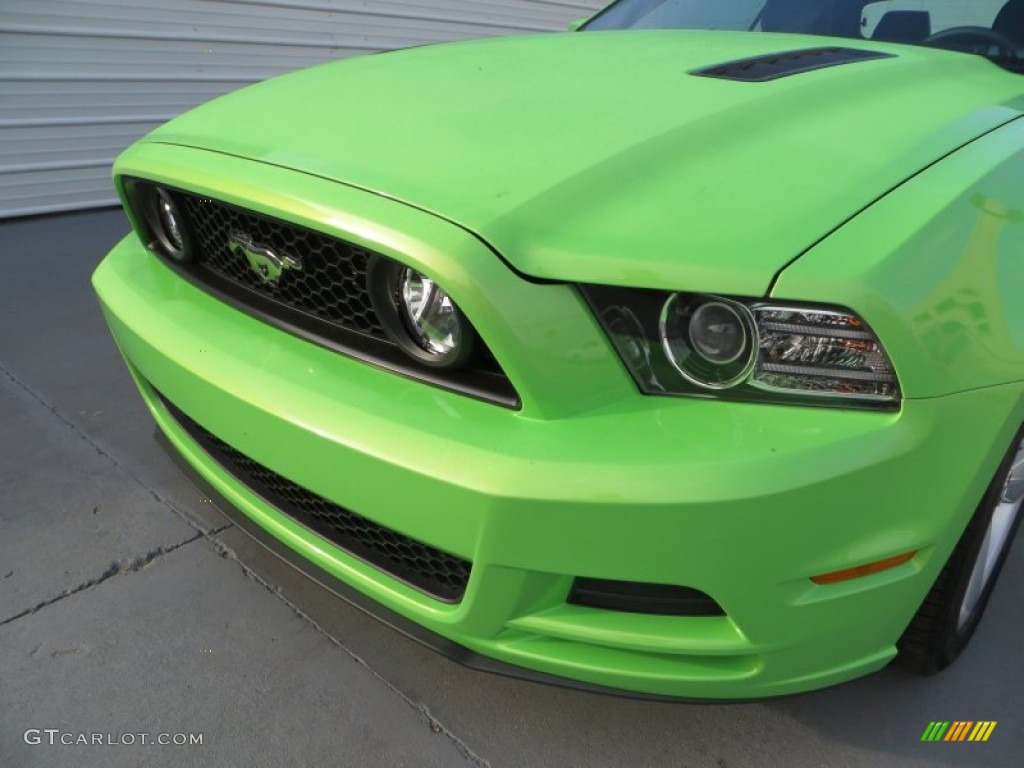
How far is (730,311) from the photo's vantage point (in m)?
1.18

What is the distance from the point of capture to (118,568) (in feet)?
6.35

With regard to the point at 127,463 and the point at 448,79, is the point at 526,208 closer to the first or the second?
the point at 448,79

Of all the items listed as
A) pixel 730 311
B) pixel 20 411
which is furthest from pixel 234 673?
pixel 20 411

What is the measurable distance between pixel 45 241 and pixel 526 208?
14.8 feet

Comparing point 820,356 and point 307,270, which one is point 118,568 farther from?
point 820,356

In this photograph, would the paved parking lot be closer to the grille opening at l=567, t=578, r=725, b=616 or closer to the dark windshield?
the grille opening at l=567, t=578, r=725, b=616

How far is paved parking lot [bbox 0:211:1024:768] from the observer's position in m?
1.48

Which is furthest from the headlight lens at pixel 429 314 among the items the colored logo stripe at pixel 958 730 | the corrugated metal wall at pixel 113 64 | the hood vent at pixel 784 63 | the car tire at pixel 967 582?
the corrugated metal wall at pixel 113 64

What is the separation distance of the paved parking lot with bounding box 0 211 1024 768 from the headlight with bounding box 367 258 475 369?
2.44 ft

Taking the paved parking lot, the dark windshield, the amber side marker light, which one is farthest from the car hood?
the paved parking lot

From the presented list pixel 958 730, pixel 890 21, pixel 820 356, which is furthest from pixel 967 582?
pixel 890 21

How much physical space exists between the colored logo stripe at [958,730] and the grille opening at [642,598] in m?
0.69

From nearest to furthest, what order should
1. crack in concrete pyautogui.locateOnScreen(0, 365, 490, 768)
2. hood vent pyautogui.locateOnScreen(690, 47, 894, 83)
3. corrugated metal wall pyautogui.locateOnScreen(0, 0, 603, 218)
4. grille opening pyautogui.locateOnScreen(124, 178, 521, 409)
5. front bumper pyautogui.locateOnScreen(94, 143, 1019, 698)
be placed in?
front bumper pyautogui.locateOnScreen(94, 143, 1019, 698) < grille opening pyautogui.locateOnScreen(124, 178, 521, 409) < crack in concrete pyautogui.locateOnScreen(0, 365, 490, 768) < hood vent pyautogui.locateOnScreen(690, 47, 894, 83) < corrugated metal wall pyautogui.locateOnScreen(0, 0, 603, 218)

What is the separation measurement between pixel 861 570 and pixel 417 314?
2.67 ft
